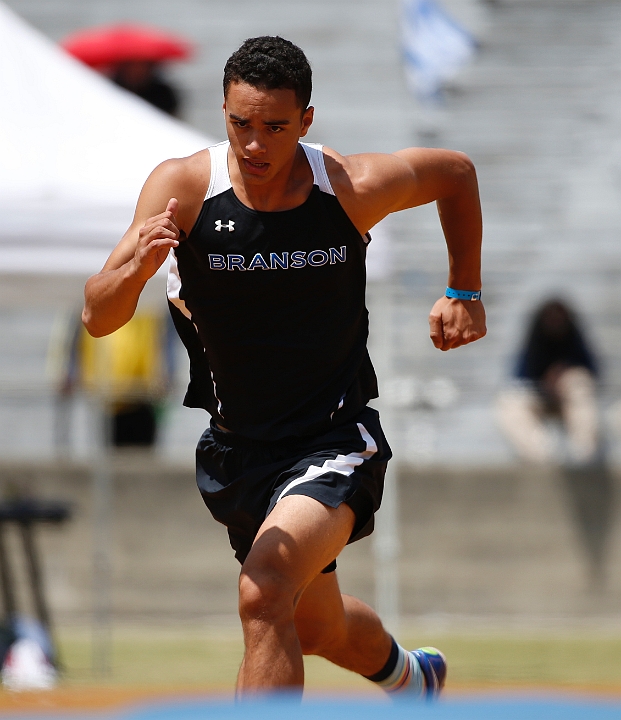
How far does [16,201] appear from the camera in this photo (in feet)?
23.6

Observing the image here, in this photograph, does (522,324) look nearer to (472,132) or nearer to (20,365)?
(472,132)

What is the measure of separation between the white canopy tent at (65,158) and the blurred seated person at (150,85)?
5.14 m

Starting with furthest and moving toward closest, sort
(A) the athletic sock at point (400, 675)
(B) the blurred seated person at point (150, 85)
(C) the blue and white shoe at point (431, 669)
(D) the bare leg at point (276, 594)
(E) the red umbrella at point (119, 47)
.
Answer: (B) the blurred seated person at point (150, 85) < (E) the red umbrella at point (119, 47) < (C) the blue and white shoe at point (431, 669) < (A) the athletic sock at point (400, 675) < (D) the bare leg at point (276, 594)

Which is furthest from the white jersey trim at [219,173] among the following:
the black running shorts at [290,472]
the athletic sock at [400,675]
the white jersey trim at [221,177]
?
the athletic sock at [400,675]

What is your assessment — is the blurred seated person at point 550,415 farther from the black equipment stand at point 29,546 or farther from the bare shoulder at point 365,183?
the bare shoulder at point 365,183

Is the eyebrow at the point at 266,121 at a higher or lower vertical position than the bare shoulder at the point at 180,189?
higher

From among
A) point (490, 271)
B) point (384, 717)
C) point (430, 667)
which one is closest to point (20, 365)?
point (490, 271)

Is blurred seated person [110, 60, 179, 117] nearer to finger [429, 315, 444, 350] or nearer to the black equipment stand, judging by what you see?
the black equipment stand

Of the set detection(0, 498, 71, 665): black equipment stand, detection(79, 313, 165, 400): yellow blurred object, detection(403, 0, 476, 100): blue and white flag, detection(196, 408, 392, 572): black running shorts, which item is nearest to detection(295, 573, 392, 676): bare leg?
detection(196, 408, 392, 572): black running shorts

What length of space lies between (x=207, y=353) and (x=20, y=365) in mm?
8172

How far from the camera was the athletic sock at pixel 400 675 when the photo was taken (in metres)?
5.05

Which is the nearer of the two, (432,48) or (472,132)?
(432,48)

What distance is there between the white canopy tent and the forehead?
3.23m

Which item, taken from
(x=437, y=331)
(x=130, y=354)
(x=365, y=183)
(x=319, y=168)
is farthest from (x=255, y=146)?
(x=130, y=354)
